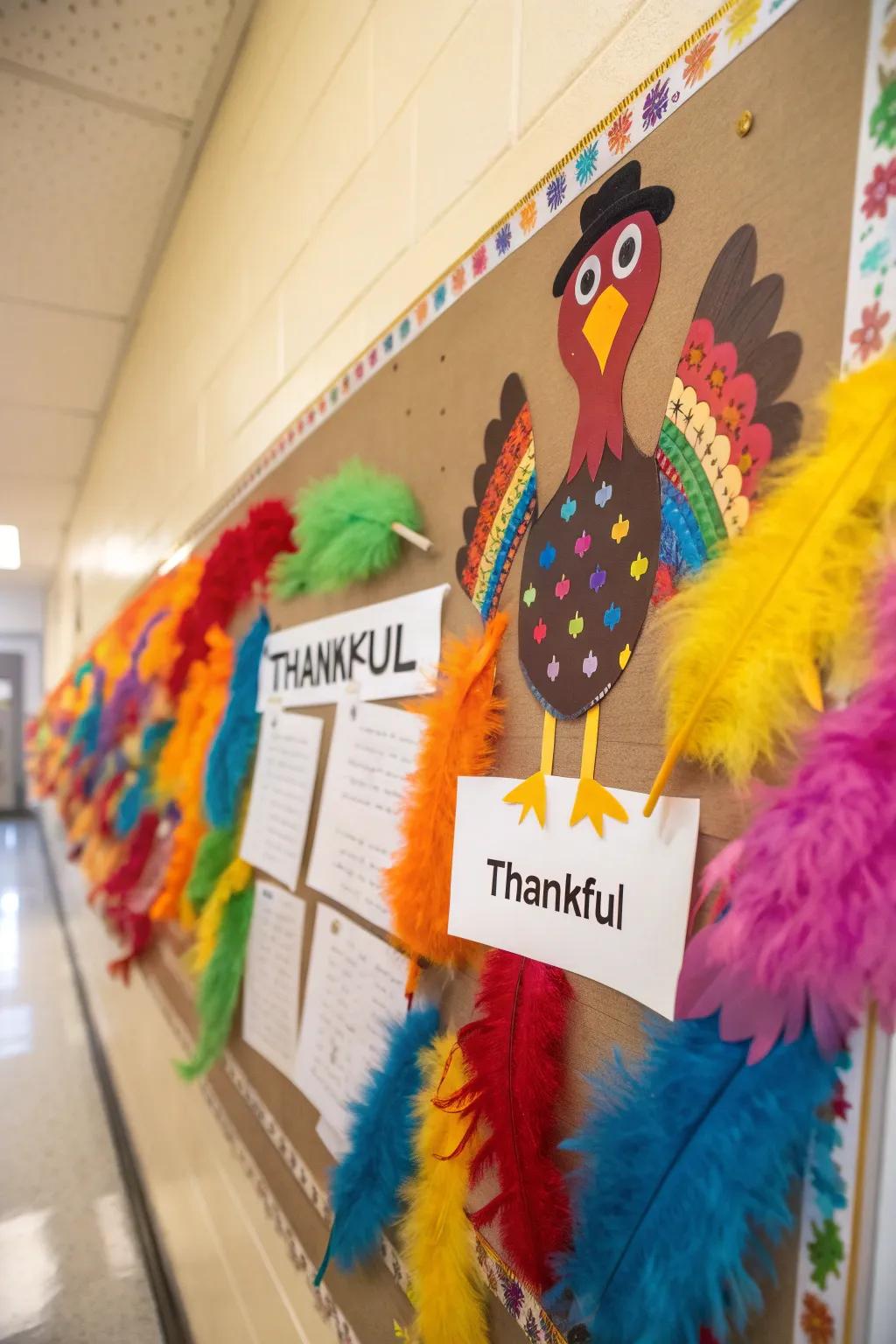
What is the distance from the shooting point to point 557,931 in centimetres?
45

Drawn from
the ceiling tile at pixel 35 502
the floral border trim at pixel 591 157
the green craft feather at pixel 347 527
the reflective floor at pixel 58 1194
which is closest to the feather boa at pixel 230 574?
the green craft feather at pixel 347 527

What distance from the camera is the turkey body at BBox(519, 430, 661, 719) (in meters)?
0.42

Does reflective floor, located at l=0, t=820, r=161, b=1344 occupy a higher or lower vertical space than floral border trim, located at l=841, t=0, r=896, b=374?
lower

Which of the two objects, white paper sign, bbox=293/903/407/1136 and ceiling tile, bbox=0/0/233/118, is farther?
ceiling tile, bbox=0/0/233/118

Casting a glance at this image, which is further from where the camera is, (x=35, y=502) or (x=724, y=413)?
(x=35, y=502)

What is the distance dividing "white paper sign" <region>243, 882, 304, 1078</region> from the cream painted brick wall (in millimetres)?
677

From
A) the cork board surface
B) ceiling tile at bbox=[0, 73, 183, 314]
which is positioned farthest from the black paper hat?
ceiling tile at bbox=[0, 73, 183, 314]

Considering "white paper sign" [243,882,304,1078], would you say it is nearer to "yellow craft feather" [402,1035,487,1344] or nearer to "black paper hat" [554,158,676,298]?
"yellow craft feather" [402,1035,487,1344]

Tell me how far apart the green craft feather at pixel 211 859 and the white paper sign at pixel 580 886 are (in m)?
0.63

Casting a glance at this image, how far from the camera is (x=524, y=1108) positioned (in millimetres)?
452

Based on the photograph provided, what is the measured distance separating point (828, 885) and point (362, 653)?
0.53 metres

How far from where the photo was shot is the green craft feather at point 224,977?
100cm

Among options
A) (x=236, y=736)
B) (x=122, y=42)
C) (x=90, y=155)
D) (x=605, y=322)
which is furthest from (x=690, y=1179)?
(x=90, y=155)

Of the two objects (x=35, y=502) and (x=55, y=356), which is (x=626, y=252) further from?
(x=35, y=502)
